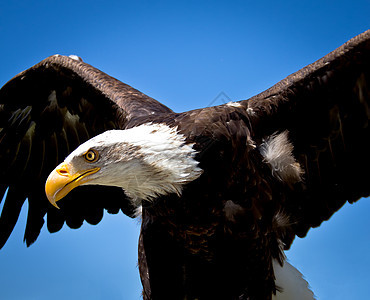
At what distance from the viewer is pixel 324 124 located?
4.11 meters

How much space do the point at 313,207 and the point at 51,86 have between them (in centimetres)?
315

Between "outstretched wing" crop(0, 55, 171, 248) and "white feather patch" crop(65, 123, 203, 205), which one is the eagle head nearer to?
"white feather patch" crop(65, 123, 203, 205)

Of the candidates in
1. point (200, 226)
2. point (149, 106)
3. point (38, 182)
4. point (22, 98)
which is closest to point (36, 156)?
point (38, 182)

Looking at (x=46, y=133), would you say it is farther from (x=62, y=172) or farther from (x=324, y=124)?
(x=324, y=124)

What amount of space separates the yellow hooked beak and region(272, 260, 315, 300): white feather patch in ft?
8.20

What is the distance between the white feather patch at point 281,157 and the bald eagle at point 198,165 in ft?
0.04

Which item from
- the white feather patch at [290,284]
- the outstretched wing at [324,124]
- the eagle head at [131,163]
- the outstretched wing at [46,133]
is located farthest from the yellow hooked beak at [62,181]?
the white feather patch at [290,284]

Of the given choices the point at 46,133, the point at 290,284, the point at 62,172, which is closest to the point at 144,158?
the point at 62,172

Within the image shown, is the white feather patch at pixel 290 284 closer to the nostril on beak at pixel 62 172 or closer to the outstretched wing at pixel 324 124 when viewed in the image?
the outstretched wing at pixel 324 124

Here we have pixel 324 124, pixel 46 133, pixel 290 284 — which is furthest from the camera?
pixel 46 133

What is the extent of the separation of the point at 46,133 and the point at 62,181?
2.57 meters

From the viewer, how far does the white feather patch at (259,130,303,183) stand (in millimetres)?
3816

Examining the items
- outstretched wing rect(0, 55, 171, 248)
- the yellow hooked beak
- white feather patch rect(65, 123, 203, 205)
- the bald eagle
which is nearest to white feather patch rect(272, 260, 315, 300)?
the bald eagle

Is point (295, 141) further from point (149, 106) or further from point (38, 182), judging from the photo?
point (38, 182)
